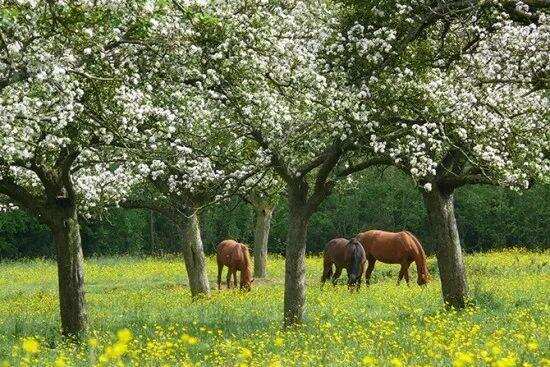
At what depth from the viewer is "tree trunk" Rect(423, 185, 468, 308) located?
18594mm

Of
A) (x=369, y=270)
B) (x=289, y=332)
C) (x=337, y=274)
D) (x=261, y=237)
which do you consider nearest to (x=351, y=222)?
(x=261, y=237)

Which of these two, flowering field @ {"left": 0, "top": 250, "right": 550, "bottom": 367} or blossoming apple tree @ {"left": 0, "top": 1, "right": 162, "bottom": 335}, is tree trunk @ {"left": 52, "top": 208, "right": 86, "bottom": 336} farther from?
flowering field @ {"left": 0, "top": 250, "right": 550, "bottom": 367}

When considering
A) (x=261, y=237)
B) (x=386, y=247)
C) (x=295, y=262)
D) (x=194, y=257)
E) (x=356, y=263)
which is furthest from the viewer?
(x=261, y=237)

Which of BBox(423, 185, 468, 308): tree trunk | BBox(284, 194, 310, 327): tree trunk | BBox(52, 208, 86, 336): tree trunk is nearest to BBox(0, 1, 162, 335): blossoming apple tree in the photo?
BBox(52, 208, 86, 336): tree trunk

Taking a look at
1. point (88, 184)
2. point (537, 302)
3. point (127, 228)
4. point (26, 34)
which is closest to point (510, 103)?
point (537, 302)

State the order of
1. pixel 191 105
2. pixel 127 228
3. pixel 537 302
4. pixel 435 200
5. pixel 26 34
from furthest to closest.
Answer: pixel 127 228, pixel 537 302, pixel 435 200, pixel 191 105, pixel 26 34

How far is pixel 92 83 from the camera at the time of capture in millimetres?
12938

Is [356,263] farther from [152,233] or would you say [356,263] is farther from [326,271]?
[152,233]

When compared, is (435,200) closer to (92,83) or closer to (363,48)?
(363,48)

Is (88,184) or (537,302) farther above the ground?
(88,184)

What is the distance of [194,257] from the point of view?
26734 mm

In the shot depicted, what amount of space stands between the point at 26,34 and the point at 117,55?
100 inches

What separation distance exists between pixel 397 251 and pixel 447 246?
11.4 m

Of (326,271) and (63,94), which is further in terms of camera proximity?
(326,271)
